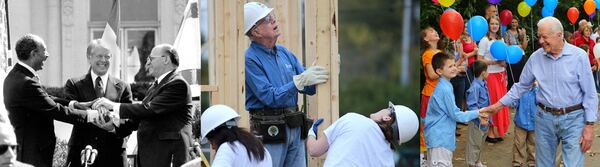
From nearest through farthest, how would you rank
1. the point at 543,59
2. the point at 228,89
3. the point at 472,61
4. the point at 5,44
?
the point at 5,44 → the point at 228,89 → the point at 543,59 → the point at 472,61

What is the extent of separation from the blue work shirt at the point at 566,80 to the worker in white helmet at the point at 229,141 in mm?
2871

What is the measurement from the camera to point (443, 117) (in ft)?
25.9

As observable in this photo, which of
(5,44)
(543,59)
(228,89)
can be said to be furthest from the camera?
(543,59)

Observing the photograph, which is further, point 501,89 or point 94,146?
point 501,89

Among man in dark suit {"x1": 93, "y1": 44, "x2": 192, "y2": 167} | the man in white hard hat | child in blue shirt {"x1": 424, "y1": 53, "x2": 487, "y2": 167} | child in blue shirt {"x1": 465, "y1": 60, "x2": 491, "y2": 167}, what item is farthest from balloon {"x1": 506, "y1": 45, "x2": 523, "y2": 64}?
man in dark suit {"x1": 93, "y1": 44, "x2": 192, "y2": 167}

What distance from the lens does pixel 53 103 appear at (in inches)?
242

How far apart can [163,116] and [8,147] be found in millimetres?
764

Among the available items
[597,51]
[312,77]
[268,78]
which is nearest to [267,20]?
[268,78]

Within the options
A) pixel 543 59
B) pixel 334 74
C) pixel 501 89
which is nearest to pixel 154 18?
pixel 334 74

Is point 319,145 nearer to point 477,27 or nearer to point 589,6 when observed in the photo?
point 477,27

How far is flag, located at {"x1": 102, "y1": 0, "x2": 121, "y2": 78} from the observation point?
611cm

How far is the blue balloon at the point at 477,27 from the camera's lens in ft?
28.7

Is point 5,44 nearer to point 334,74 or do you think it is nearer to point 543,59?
point 334,74

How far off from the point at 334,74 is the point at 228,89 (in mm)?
550
